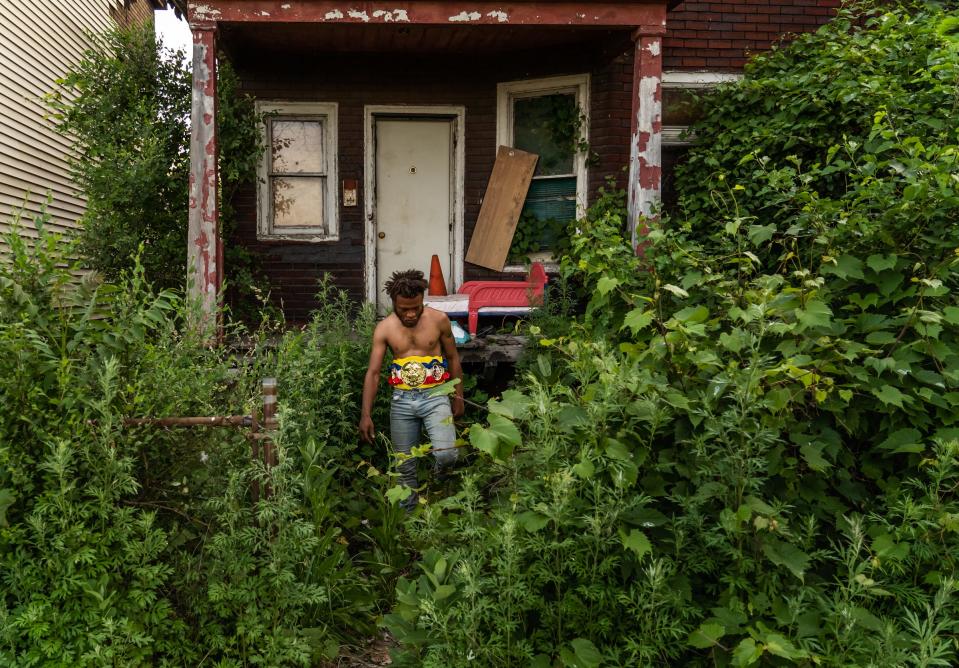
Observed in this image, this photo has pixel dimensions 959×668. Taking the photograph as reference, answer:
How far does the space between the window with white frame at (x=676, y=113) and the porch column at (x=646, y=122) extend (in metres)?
1.65

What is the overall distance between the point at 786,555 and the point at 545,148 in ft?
22.0

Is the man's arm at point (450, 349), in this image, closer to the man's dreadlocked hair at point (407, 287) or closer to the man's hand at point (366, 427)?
the man's dreadlocked hair at point (407, 287)

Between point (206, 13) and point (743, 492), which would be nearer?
point (743, 492)

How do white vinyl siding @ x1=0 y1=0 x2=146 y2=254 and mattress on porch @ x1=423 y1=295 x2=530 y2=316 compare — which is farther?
white vinyl siding @ x1=0 y1=0 x2=146 y2=254

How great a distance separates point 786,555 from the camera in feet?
8.64

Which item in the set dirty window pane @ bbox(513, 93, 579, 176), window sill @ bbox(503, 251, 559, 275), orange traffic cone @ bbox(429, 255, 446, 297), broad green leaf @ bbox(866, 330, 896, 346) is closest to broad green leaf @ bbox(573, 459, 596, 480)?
broad green leaf @ bbox(866, 330, 896, 346)

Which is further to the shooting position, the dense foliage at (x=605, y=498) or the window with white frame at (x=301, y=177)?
the window with white frame at (x=301, y=177)

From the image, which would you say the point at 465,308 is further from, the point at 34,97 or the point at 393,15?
the point at 34,97

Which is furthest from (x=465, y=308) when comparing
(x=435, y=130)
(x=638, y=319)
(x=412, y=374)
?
(x=638, y=319)

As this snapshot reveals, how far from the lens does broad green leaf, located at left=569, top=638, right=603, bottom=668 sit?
8.43 feet

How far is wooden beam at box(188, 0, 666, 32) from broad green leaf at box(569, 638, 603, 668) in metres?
5.49

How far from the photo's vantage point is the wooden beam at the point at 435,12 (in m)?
6.36

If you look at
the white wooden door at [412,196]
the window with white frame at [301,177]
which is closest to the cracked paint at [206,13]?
the window with white frame at [301,177]

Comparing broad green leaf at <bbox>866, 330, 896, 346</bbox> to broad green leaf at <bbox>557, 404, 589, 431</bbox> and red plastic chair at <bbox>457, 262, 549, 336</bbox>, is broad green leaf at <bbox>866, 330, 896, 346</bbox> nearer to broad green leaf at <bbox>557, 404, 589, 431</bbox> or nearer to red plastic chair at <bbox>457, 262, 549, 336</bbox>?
broad green leaf at <bbox>557, 404, 589, 431</bbox>
